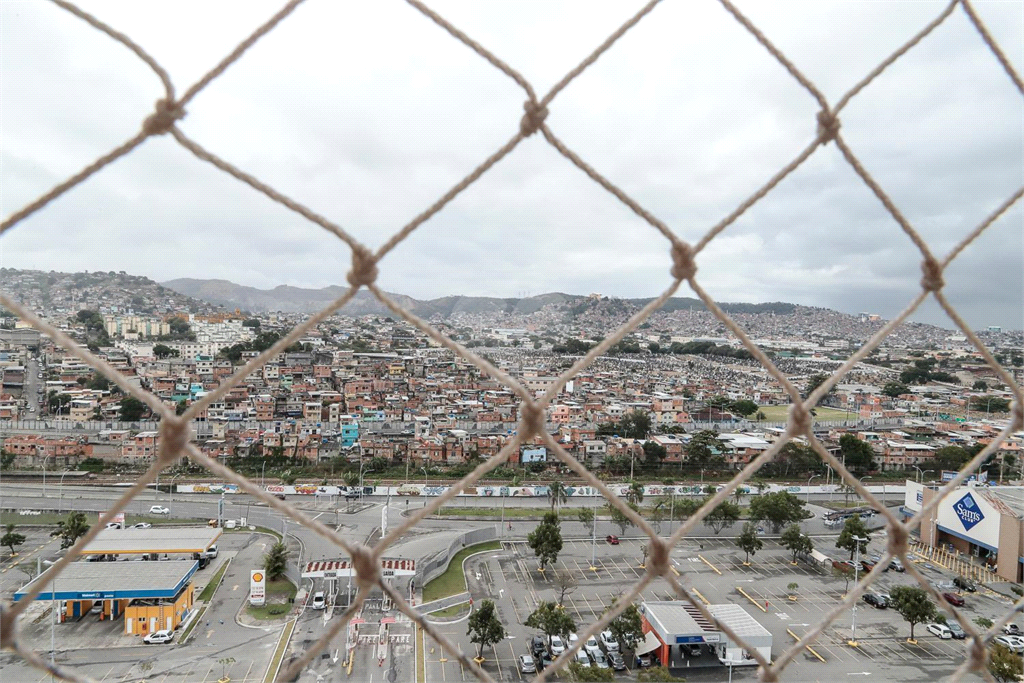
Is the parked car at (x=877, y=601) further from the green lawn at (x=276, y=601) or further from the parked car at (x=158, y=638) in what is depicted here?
the parked car at (x=158, y=638)

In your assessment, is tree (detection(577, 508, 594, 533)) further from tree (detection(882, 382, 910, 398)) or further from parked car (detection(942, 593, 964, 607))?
tree (detection(882, 382, 910, 398))

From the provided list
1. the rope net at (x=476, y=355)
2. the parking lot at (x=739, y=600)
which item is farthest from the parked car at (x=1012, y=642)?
the rope net at (x=476, y=355)

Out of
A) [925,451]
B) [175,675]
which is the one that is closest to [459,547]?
[175,675]

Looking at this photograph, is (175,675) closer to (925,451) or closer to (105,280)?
(925,451)

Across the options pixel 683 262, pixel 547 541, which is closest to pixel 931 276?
pixel 683 262

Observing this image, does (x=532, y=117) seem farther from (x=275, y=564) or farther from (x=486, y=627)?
(x=275, y=564)

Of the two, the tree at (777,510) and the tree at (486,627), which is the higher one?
the tree at (777,510)
